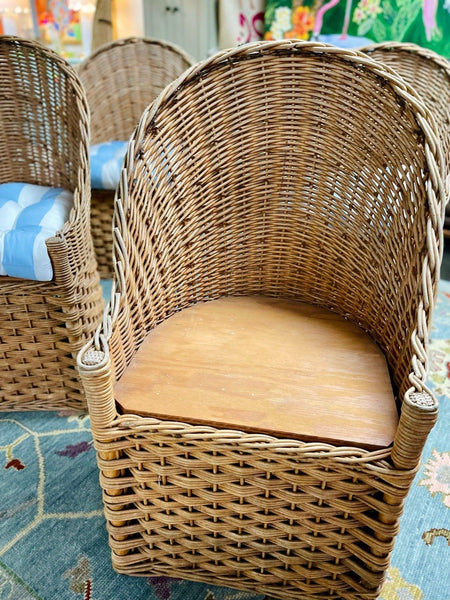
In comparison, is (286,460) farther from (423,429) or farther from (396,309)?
(396,309)

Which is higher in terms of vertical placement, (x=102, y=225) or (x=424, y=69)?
(x=424, y=69)

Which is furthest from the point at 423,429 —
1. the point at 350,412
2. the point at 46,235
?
the point at 46,235

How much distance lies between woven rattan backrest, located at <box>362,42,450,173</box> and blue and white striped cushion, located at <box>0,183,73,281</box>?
1.12 metres

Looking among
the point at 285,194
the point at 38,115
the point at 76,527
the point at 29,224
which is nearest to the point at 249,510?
the point at 76,527

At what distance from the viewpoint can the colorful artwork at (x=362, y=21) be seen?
2.25 m

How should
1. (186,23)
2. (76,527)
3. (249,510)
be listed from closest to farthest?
(249,510), (76,527), (186,23)

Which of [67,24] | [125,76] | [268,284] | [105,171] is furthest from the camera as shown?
[67,24]

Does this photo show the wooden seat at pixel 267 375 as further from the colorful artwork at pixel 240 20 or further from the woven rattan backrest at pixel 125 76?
the colorful artwork at pixel 240 20

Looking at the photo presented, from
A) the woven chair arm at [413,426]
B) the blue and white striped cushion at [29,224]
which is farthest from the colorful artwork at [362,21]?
the woven chair arm at [413,426]

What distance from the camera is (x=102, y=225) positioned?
204 cm

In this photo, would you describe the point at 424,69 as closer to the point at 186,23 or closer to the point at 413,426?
the point at 413,426

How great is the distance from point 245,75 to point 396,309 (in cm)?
60

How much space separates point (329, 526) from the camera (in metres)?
0.86

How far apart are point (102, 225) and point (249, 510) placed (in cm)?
145
